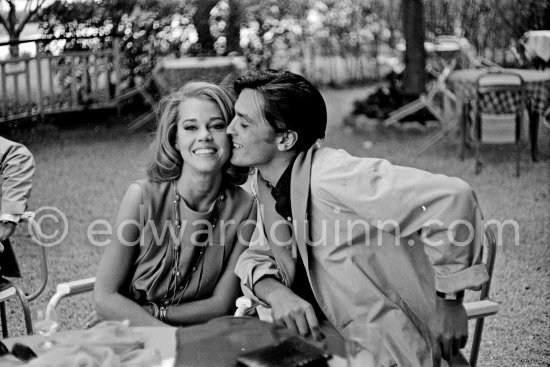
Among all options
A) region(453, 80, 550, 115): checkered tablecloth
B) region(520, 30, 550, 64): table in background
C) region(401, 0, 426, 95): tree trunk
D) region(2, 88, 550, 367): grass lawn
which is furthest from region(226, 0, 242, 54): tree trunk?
region(520, 30, 550, 64): table in background

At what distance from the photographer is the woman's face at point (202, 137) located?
2.20 m

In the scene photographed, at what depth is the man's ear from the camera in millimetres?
2078

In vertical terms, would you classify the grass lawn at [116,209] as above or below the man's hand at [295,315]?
below

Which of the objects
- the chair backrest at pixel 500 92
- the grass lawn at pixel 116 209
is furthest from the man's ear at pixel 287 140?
the chair backrest at pixel 500 92

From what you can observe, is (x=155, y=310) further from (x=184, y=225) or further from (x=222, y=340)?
(x=222, y=340)

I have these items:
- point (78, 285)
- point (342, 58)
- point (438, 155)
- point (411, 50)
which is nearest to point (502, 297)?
point (78, 285)

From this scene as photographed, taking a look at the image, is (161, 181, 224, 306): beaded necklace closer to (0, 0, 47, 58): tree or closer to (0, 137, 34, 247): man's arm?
(0, 137, 34, 247): man's arm

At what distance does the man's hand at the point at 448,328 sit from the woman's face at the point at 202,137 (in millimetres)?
791

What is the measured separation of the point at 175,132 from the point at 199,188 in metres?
0.19

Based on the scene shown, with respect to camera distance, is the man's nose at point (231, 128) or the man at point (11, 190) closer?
the man's nose at point (231, 128)

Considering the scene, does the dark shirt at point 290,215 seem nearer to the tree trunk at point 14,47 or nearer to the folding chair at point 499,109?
the tree trunk at point 14,47

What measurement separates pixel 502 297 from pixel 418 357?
2101 mm

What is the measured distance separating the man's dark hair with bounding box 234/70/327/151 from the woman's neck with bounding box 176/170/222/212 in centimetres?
32

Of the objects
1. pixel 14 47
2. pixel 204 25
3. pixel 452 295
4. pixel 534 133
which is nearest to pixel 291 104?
pixel 452 295
